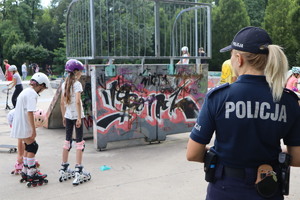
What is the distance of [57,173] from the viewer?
5199 millimetres

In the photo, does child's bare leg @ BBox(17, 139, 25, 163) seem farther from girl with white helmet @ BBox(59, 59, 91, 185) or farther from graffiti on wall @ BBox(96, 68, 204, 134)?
graffiti on wall @ BBox(96, 68, 204, 134)

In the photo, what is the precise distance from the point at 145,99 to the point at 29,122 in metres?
2.78

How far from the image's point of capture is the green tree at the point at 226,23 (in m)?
33.1

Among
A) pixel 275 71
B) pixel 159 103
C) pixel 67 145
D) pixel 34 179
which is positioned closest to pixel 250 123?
pixel 275 71

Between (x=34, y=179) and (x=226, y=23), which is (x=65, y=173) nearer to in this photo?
(x=34, y=179)

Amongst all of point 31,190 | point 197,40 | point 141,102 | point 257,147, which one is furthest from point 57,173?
point 197,40

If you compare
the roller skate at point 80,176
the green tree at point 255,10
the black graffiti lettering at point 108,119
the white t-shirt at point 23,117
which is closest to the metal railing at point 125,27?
the black graffiti lettering at point 108,119

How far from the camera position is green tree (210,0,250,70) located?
1303 inches

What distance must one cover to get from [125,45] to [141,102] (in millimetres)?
1288

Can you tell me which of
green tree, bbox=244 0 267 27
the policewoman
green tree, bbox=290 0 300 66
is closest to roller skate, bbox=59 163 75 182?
the policewoman

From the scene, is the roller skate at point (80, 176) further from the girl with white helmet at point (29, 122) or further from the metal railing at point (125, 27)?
the metal railing at point (125, 27)

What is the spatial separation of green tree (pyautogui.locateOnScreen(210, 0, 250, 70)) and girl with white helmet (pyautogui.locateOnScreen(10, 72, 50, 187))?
2950cm

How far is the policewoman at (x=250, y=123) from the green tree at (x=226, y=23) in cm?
3150

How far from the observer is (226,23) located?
33.2m
